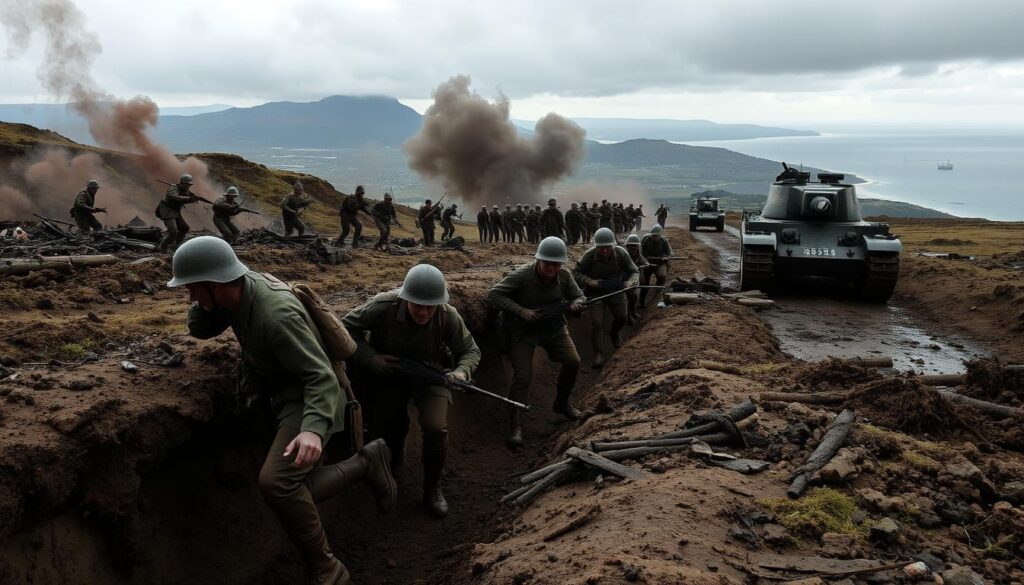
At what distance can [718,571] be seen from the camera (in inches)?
144

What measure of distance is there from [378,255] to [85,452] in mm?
13849

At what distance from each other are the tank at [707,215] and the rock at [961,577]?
1424 inches

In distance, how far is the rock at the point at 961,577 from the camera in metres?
3.55

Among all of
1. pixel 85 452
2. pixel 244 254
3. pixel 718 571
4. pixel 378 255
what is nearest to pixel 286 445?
pixel 85 452

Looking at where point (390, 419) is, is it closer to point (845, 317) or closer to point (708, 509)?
point (708, 509)

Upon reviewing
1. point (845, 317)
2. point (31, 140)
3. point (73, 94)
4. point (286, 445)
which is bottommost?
point (845, 317)

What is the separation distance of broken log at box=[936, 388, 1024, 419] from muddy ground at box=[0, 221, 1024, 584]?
24cm

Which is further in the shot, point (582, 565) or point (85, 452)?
point (85, 452)

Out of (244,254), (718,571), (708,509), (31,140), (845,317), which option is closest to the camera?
(718,571)

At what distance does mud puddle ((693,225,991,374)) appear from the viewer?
1003cm

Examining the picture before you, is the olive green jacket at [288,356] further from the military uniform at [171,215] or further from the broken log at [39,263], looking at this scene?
the military uniform at [171,215]

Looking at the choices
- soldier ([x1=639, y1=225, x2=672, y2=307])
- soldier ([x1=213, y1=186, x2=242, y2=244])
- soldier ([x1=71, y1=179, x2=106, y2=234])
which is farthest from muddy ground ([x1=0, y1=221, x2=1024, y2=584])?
soldier ([x1=71, y1=179, x2=106, y2=234])

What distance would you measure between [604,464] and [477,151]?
152ft

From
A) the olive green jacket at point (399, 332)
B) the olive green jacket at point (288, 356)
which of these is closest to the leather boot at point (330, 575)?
the olive green jacket at point (288, 356)
